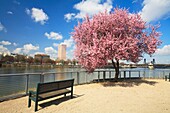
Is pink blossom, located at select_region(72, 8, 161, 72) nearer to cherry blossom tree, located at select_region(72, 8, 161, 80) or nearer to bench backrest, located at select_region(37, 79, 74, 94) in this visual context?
cherry blossom tree, located at select_region(72, 8, 161, 80)

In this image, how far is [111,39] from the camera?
471 inches

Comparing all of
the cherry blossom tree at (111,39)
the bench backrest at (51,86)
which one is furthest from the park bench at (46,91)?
the cherry blossom tree at (111,39)

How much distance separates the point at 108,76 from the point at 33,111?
39.7 feet

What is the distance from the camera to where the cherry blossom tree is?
38.4 feet

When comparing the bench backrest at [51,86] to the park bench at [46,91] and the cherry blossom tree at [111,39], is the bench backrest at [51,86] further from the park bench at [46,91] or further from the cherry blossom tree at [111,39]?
the cherry blossom tree at [111,39]

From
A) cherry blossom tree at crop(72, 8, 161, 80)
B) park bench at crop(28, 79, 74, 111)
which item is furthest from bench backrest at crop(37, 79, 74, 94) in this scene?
cherry blossom tree at crop(72, 8, 161, 80)

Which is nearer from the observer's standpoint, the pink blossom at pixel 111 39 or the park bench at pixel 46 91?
the park bench at pixel 46 91

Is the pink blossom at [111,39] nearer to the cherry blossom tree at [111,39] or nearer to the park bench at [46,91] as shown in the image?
the cherry blossom tree at [111,39]

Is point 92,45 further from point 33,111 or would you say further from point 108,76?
point 33,111

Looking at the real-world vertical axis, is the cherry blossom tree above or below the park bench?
above

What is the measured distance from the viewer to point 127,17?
13.5 m

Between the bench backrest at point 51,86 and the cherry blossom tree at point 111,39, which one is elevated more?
the cherry blossom tree at point 111,39

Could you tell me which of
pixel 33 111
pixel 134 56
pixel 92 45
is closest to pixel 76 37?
pixel 92 45

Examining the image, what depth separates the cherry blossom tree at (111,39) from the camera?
1171 cm
